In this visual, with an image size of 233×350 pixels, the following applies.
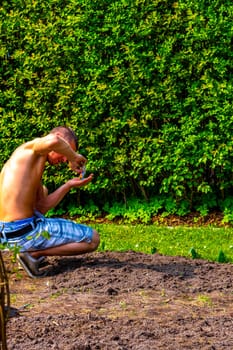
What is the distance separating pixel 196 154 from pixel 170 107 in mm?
632

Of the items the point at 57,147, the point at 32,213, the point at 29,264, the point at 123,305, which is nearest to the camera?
the point at 123,305

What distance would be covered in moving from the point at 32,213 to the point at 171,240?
224 centimetres

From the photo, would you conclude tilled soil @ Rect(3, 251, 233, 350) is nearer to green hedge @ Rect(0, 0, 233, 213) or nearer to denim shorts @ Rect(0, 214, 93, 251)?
denim shorts @ Rect(0, 214, 93, 251)

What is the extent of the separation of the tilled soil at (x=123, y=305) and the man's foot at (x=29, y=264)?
0.07 m

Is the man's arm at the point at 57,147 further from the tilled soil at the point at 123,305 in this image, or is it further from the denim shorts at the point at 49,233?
the tilled soil at the point at 123,305

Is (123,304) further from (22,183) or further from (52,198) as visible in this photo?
(52,198)

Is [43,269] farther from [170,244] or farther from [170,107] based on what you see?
[170,107]

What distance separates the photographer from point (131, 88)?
367 inches

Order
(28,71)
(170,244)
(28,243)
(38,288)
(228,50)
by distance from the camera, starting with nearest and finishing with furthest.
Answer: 1. (38,288)
2. (28,243)
3. (170,244)
4. (228,50)
5. (28,71)

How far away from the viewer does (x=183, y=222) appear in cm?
939

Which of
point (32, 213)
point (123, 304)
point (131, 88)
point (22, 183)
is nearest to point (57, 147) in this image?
point (22, 183)

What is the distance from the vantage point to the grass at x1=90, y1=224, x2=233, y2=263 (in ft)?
24.0

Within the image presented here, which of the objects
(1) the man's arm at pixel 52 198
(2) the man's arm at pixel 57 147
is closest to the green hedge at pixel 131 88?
(1) the man's arm at pixel 52 198

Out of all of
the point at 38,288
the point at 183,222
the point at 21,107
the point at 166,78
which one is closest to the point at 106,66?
the point at 166,78
